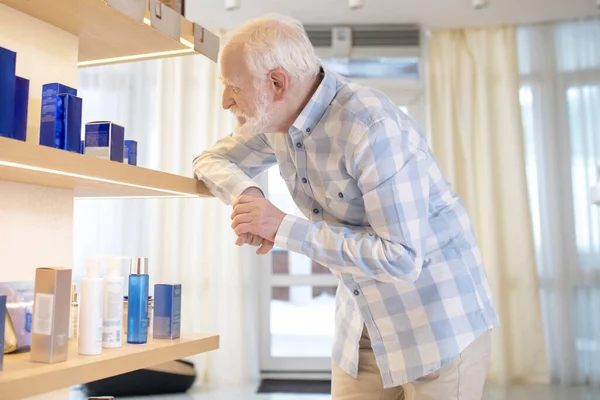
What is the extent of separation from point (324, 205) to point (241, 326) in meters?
2.60

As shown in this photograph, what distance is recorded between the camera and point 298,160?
1342mm

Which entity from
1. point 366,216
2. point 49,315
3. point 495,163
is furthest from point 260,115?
point 495,163

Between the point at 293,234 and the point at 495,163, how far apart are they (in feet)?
9.95

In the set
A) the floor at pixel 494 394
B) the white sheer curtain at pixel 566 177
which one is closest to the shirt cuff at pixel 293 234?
the floor at pixel 494 394

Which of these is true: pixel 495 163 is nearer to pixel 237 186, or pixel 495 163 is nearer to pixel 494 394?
pixel 494 394

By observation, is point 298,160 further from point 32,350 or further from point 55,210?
point 32,350

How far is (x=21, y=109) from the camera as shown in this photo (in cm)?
101

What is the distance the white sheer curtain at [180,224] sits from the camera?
3783mm

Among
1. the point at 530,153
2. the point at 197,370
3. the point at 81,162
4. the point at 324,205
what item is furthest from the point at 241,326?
the point at 81,162

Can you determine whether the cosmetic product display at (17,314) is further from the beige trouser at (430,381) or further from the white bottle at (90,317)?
the beige trouser at (430,381)

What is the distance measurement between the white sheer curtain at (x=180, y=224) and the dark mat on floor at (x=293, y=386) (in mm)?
138

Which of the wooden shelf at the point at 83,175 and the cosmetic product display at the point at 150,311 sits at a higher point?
the wooden shelf at the point at 83,175

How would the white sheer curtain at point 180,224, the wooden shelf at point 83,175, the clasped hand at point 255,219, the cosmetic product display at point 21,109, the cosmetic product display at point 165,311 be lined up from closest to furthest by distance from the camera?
the wooden shelf at point 83,175
the cosmetic product display at point 21,109
the clasped hand at point 255,219
the cosmetic product display at point 165,311
the white sheer curtain at point 180,224

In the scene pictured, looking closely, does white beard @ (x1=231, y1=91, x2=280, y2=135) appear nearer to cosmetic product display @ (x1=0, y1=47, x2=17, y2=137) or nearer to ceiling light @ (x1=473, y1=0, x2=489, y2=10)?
cosmetic product display @ (x1=0, y1=47, x2=17, y2=137)
